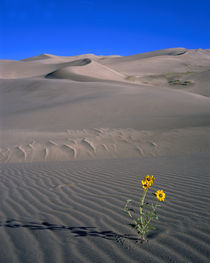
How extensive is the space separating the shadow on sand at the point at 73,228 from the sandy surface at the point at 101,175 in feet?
0.04

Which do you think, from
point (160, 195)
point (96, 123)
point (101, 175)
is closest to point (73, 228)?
point (160, 195)

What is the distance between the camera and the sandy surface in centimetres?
252

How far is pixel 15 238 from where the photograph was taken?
2.72 metres

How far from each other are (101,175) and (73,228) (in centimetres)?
252

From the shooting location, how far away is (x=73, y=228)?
9.53 feet

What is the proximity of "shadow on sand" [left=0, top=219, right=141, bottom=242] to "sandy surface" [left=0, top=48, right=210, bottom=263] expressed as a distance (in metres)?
0.01

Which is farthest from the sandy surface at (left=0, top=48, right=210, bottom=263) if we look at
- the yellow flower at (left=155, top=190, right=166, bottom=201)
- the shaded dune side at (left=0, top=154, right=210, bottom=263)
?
the yellow flower at (left=155, top=190, right=166, bottom=201)

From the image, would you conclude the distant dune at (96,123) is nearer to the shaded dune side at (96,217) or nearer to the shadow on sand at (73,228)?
the shaded dune side at (96,217)

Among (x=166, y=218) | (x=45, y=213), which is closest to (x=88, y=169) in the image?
(x=45, y=213)

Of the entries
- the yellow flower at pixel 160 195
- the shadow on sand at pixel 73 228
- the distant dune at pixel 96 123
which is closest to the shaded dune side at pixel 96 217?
the shadow on sand at pixel 73 228

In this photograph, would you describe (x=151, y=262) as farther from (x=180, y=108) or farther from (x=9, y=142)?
(x=180, y=108)

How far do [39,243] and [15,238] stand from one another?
0.32m

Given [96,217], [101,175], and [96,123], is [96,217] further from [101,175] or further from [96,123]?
[96,123]

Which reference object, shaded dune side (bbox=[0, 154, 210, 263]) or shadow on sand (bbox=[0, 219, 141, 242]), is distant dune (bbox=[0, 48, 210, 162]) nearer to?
shaded dune side (bbox=[0, 154, 210, 263])
